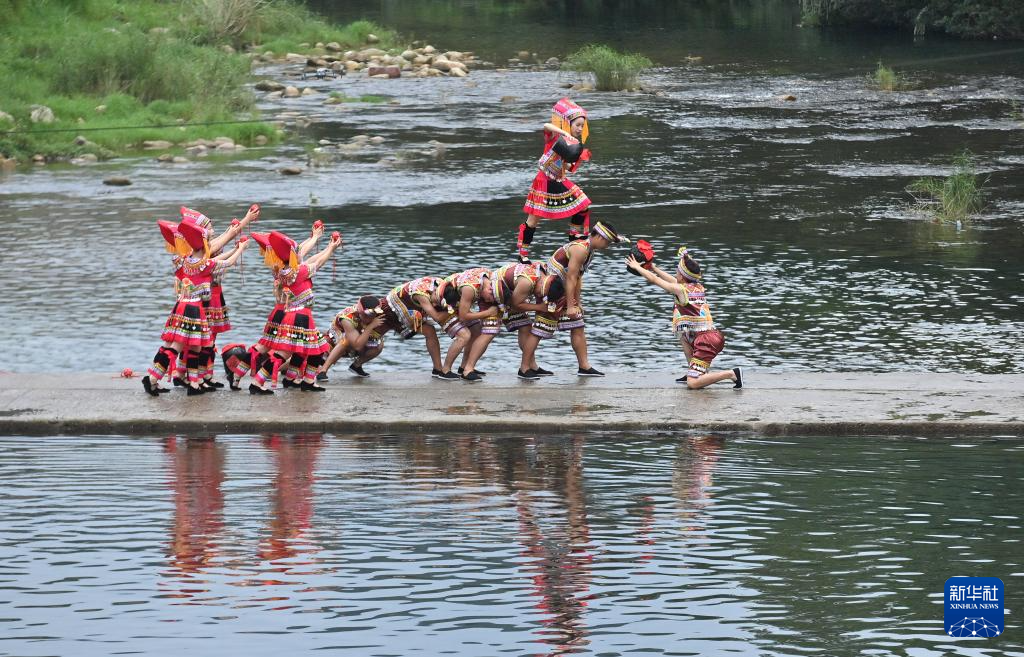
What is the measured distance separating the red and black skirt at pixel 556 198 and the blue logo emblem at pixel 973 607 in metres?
6.30

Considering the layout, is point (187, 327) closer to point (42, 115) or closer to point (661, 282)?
point (661, 282)

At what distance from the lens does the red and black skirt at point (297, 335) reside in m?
12.4

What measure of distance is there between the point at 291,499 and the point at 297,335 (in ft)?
8.84

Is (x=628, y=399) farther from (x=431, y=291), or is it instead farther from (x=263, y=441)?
(x=263, y=441)

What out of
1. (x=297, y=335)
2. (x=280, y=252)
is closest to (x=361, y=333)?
(x=297, y=335)

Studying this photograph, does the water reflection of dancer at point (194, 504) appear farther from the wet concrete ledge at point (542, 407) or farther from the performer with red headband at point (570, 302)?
the performer with red headband at point (570, 302)

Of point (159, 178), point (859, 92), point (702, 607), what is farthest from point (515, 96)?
point (702, 607)

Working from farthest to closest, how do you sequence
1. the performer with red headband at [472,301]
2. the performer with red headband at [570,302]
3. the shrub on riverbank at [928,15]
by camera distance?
the shrub on riverbank at [928,15]
the performer with red headband at [570,302]
the performer with red headband at [472,301]

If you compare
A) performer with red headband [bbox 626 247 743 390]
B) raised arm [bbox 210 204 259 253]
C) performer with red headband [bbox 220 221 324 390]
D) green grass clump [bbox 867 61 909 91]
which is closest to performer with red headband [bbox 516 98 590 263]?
performer with red headband [bbox 626 247 743 390]

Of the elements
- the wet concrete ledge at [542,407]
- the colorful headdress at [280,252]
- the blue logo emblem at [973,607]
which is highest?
the colorful headdress at [280,252]

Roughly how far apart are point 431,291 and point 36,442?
3.41 meters

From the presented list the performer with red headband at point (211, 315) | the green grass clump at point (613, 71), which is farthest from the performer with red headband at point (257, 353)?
the green grass clump at point (613, 71)

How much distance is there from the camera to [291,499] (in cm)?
990

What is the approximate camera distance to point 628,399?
40.1 ft
